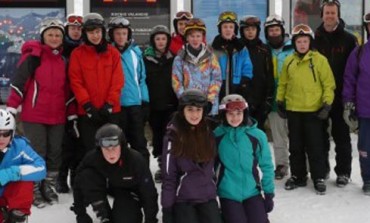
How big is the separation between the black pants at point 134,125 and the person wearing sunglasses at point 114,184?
1.09 m

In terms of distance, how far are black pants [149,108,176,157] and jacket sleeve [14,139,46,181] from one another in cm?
185

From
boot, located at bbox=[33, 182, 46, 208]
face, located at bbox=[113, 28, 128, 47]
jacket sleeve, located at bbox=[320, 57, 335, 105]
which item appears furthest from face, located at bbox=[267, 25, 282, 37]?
boot, located at bbox=[33, 182, 46, 208]

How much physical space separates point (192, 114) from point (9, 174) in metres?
1.49

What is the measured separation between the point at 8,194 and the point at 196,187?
57.3 inches

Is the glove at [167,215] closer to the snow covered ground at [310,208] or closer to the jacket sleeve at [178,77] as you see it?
the snow covered ground at [310,208]

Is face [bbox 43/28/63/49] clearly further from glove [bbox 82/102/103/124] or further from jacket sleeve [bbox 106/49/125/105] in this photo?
glove [bbox 82/102/103/124]

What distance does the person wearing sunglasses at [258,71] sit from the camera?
6.05 m

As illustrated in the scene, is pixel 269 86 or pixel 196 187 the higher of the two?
pixel 269 86

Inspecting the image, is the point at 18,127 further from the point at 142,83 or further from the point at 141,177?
the point at 141,177

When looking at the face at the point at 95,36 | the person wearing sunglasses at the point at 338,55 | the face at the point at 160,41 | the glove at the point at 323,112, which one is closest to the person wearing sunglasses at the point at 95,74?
the face at the point at 95,36

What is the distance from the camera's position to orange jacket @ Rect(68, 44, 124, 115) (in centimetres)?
531

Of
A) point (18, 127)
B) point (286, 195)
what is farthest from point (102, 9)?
point (286, 195)

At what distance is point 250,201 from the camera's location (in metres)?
4.63

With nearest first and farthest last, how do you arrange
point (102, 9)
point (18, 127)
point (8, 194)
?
point (8, 194)
point (18, 127)
point (102, 9)
